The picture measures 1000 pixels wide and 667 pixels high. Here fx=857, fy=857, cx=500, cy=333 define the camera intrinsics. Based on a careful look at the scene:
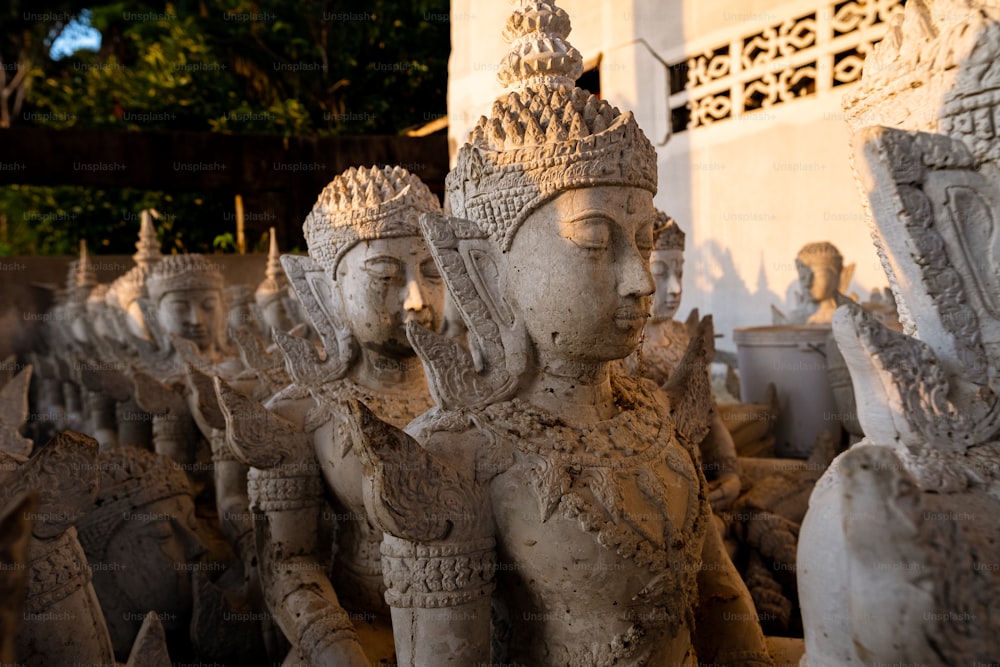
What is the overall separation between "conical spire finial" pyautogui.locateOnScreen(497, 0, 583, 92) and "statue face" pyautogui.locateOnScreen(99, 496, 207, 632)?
2.38m

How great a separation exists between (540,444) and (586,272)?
448 mm

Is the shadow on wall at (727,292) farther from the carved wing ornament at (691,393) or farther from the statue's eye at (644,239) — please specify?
the statue's eye at (644,239)

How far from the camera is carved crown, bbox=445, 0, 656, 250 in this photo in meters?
2.08

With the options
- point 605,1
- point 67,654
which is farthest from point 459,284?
point 605,1

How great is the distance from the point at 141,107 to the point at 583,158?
1516 centimetres

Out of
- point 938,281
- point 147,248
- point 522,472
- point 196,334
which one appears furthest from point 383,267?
point 147,248

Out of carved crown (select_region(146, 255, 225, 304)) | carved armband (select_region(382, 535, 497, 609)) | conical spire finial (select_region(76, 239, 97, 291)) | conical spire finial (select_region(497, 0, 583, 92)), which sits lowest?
carved armband (select_region(382, 535, 497, 609))

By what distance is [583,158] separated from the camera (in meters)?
2.07

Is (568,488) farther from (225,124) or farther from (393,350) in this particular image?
(225,124)

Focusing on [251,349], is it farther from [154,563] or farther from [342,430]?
[342,430]

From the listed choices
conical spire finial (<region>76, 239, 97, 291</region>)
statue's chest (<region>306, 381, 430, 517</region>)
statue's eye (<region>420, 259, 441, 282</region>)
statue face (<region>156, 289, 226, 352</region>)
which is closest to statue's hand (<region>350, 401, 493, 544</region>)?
statue's chest (<region>306, 381, 430, 517</region>)

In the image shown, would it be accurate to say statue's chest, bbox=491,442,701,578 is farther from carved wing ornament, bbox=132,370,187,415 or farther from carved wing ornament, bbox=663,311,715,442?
carved wing ornament, bbox=132,370,187,415

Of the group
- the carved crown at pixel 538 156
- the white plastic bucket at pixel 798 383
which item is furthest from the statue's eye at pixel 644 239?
the white plastic bucket at pixel 798 383

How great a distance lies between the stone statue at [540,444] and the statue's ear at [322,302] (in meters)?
1.10
